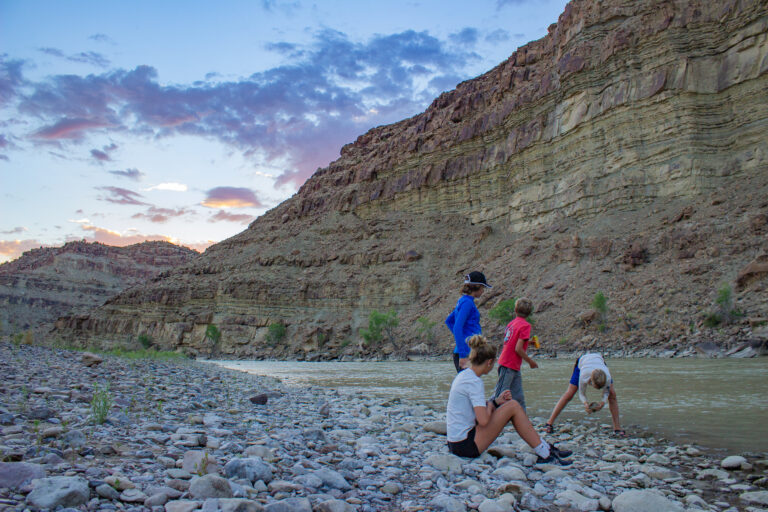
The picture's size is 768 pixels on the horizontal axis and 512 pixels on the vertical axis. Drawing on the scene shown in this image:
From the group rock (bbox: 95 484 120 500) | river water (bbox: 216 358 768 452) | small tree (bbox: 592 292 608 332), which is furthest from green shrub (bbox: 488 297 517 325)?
rock (bbox: 95 484 120 500)

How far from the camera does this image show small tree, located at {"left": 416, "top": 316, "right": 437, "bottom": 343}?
4341cm

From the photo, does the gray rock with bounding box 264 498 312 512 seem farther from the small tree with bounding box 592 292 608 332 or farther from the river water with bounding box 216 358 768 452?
the small tree with bounding box 592 292 608 332

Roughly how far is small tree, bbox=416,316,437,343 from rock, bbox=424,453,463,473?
3872 cm

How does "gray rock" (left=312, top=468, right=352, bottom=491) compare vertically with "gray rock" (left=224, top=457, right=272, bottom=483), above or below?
below

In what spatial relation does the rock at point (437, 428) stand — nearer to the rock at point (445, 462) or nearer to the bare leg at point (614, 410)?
the rock at point (445, 462)

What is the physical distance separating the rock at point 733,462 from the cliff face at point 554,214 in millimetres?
21380

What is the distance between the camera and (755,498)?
3.88m

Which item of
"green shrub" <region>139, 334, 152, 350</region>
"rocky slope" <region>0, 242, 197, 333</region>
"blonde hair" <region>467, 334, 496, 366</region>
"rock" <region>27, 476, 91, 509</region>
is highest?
"rocky slope" <region>0, 242, 197, 333</region>

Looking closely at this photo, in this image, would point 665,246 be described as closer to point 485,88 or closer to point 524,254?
point 524,254

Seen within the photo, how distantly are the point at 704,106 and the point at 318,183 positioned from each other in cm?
6668

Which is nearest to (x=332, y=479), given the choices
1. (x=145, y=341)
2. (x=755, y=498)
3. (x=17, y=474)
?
(x=17, y=474)

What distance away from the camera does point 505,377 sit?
6.19 metres

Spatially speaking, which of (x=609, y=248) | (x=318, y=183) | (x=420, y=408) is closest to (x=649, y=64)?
(x=609, y=248)

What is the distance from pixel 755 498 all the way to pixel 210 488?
4361 mm
